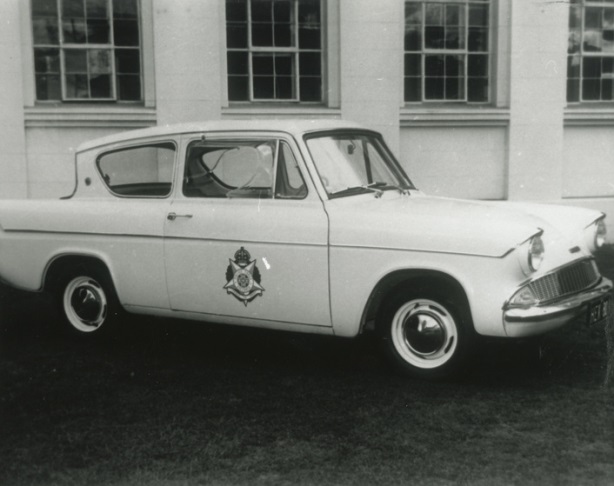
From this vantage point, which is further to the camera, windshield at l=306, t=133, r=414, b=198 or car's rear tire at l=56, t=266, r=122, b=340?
car's rear tire at l=56, t=266, r=122, b=340

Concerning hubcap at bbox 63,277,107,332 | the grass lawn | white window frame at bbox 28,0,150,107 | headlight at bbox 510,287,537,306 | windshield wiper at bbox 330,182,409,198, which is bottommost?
the grass lawn

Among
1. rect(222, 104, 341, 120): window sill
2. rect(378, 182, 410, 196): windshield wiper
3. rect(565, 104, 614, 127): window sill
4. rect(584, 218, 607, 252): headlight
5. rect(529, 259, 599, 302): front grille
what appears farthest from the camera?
rect(565, 104, 614, 127): window sill

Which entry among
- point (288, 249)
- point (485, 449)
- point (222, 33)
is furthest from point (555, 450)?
point (222, 33)

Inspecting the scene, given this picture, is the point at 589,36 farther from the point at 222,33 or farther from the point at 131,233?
the point at 131,233

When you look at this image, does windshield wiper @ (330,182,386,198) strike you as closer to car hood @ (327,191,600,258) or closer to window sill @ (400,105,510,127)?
car hood @ (327,191,600,258)

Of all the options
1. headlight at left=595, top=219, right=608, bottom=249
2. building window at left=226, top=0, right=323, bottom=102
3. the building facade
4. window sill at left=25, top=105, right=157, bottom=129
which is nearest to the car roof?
headlight at left=595, top=219, right=608, bottom=249

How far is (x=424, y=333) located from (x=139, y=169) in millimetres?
2569

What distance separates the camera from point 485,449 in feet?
13.1

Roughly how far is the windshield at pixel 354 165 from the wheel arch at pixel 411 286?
69cm

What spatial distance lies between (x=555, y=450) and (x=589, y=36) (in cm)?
937

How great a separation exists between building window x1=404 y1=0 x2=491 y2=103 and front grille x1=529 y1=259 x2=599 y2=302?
655 centimetres

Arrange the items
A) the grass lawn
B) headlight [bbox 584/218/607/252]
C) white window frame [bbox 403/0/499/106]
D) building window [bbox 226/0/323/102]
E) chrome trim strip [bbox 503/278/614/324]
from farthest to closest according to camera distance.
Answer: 1. white window frame [bbox 403/0/499/106]
2. building window [bbox 226/0/323/102]
3. headlight [bbox 584/218/607/252]
4. chrome trim strip [bbox 503/278/614/324]
5. the grass lawn

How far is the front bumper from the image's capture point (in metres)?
4.76

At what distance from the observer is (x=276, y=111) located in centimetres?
1105
